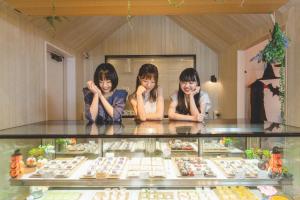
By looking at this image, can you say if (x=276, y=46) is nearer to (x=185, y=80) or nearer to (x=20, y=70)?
(x=185, y=80)

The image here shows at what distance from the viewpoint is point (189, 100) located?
2.39 metres

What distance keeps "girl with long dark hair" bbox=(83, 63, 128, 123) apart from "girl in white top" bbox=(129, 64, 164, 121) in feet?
0.43

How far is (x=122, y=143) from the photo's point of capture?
192 centimetres

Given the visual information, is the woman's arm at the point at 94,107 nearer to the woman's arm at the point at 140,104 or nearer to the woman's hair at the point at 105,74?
the woman's hair at the point at 105,74

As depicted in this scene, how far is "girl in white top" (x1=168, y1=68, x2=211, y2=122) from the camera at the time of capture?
7.70ft

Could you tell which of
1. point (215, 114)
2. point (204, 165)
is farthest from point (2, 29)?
point (215, 114)

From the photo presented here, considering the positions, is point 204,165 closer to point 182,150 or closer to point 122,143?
point 182,150

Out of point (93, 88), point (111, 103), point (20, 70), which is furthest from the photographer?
point (20, 70)

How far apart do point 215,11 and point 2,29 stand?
1.81 meters

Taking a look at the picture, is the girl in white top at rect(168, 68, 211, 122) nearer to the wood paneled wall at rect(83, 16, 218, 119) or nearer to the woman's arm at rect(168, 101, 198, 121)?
the woman's arm at rect(168, 101, 198, 121)

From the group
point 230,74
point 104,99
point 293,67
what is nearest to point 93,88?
point 104,99

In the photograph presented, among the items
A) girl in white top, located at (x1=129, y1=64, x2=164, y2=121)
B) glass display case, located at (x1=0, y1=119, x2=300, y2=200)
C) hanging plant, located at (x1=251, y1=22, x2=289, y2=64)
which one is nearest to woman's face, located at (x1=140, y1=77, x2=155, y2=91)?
girl in white top, located at (x1=129, y1=64, x2=164, y2=121)

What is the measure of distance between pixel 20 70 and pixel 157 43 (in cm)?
427

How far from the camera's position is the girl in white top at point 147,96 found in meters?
2.37
